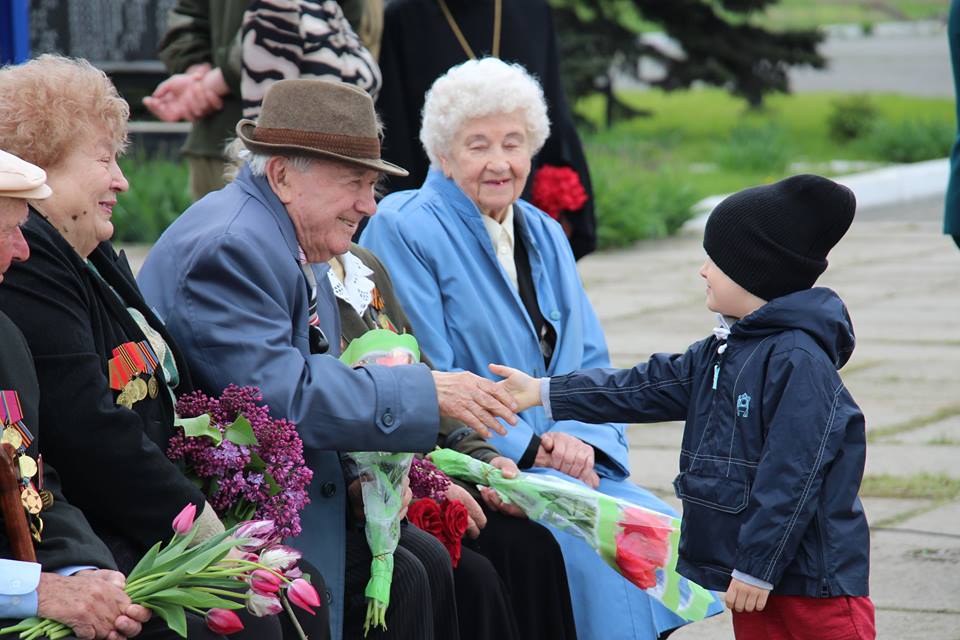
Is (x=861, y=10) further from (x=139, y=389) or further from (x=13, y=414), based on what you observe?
(x=13, y=414)

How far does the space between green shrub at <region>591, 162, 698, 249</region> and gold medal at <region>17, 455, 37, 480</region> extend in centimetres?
983

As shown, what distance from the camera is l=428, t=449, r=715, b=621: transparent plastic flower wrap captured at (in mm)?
3750

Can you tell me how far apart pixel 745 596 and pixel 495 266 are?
4.82ft

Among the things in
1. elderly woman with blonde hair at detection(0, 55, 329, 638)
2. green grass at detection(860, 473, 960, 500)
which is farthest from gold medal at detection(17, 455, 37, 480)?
green grass at detection(860, 473, 960, 500)

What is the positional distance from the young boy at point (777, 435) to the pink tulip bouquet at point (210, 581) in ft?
3.24

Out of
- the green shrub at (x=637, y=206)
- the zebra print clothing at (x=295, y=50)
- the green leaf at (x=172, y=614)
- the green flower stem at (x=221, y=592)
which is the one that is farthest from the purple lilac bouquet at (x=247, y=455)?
the green shrub at (x=637, y=206)

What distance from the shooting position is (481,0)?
5742 millimetres

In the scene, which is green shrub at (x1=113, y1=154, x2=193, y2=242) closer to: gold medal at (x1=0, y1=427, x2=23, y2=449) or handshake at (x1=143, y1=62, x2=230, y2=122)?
handshake at (x1=143, y1=62, x2=230, y2=122)

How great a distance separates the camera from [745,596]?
10.5 feet

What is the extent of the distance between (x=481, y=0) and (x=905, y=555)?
8.51 feet

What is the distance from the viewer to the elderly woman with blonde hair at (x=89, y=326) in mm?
2857

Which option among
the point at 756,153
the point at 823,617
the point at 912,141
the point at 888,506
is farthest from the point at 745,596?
the point at 912,141

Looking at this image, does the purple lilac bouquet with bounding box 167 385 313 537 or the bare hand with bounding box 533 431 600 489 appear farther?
the bare hand with bounding box 533 431 600 489

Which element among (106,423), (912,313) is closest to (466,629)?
(106,423)
